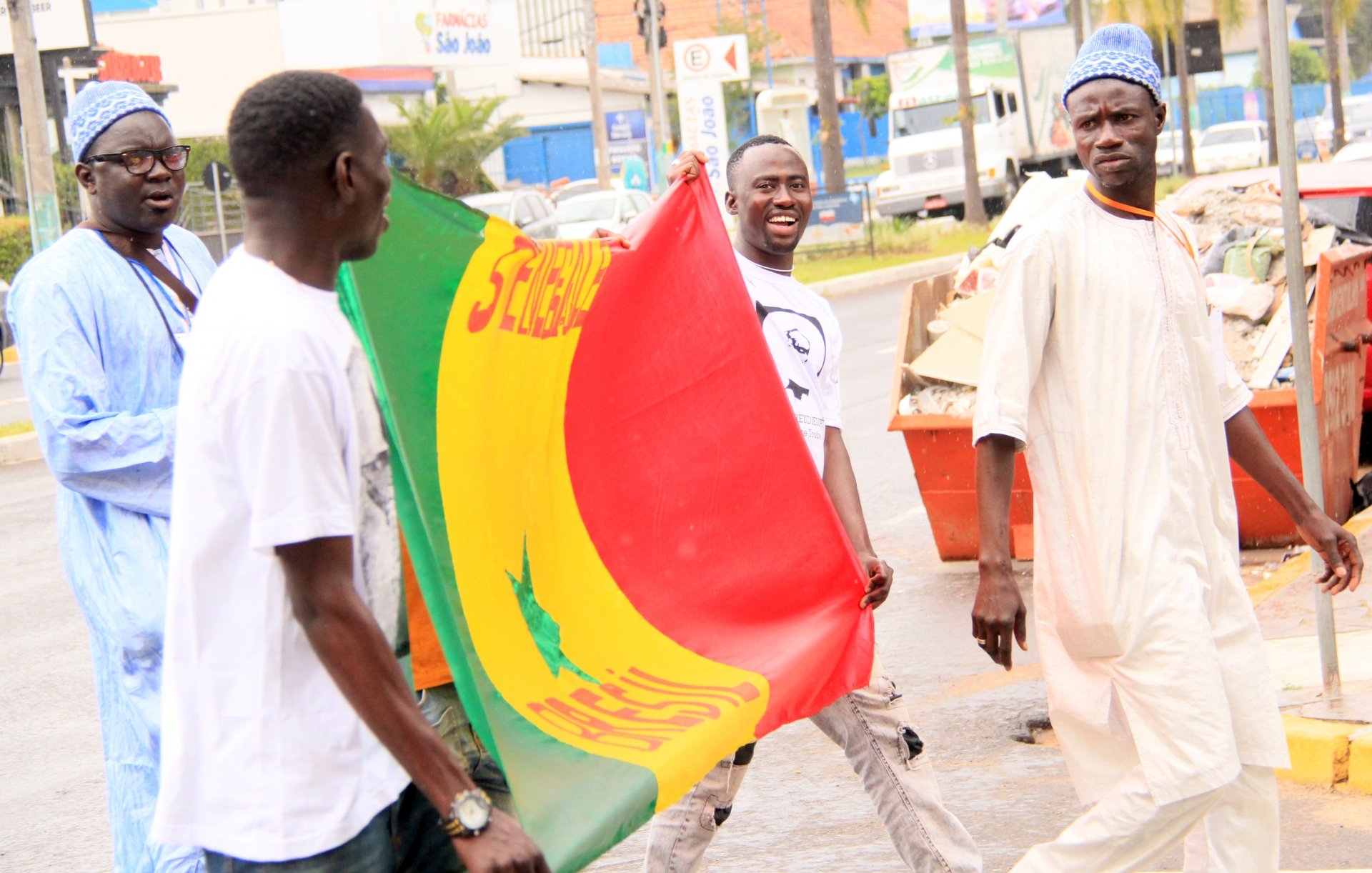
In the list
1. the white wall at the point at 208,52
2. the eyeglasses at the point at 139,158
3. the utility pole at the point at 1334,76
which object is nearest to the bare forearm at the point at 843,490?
the eyeglasses at the point at 139,158

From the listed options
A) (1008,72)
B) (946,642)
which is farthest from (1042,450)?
(1008,72)

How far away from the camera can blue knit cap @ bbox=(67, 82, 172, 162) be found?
361 cm

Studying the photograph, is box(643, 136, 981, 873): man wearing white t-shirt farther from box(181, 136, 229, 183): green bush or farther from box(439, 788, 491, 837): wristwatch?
box(181, 136, 229, 183): green bush

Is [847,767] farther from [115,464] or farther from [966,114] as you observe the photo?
[966,114]

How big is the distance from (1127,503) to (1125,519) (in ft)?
0.11

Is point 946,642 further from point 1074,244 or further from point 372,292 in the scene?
point 372,292

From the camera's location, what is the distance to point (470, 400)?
8.98 ft

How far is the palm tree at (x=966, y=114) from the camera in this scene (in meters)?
29.8

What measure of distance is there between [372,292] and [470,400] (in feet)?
0.96

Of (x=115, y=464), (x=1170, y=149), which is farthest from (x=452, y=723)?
(x=1170, y=149)

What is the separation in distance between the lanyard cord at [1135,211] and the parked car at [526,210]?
2156 cm

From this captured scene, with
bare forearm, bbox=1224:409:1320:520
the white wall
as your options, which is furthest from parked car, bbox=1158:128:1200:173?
bare forearm, bbox=1224:409:1320:520

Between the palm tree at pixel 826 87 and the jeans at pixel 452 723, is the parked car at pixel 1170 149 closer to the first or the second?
the palm tree at pixel 826 87

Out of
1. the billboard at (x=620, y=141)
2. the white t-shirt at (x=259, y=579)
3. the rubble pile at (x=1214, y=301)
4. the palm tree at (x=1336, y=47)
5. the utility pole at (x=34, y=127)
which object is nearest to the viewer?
the white t-shirt at (x=259, y=579)
